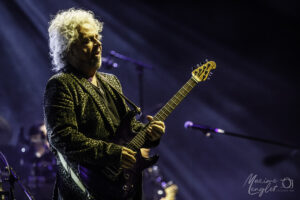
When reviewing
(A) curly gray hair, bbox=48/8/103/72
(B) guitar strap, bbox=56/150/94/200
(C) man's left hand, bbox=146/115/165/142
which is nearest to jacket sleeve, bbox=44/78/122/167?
(B) guitar strap, bbox=56/150/94/200

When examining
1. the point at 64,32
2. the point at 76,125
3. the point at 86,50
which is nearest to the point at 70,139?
the point at 76,125

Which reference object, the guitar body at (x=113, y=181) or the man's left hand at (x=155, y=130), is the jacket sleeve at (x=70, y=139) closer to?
the guitar body at (x=113, y=181)

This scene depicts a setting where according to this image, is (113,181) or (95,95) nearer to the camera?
(113,181)

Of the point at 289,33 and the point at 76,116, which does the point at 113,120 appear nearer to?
the point at 76,116

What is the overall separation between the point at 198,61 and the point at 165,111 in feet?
18.2

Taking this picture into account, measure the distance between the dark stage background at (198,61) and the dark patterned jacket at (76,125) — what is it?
5.70m

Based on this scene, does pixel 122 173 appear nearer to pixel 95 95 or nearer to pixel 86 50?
pixel 95 95

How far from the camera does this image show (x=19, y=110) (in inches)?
391

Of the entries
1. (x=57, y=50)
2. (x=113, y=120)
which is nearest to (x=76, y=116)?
(x=113, y=120)

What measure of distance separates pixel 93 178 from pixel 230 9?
247 inches

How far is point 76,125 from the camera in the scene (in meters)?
2.53

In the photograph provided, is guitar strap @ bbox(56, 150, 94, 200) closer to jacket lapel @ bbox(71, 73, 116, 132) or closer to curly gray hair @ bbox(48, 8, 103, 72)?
jacket lapel @ bbox(71, 73, 116, 132)

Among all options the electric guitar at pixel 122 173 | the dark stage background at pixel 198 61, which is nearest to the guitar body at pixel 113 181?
the electric guitar at pixel 122 173

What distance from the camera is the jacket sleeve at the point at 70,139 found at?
2438mm
